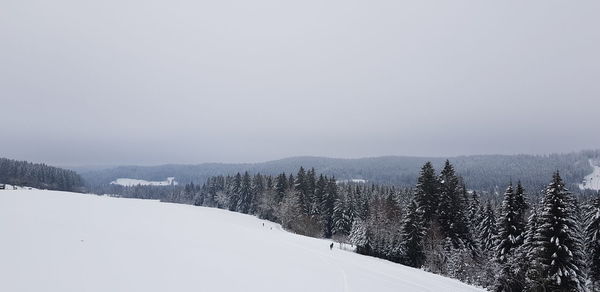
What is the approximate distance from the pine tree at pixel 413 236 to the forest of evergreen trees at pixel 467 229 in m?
0.12

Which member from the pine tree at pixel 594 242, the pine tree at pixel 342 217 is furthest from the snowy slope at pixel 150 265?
the pine tree at pixel 342 217

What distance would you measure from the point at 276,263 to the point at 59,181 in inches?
7186

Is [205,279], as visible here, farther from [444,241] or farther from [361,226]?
[361,226]

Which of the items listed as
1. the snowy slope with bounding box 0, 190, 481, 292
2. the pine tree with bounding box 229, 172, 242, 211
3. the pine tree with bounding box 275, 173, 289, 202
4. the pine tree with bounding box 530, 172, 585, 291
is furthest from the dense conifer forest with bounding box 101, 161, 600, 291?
the pine tree with bounding box 229, 172, 242, 211

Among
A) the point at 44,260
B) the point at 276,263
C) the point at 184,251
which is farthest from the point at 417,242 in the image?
the point at 44,260

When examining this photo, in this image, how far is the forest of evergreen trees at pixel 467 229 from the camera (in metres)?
27.0

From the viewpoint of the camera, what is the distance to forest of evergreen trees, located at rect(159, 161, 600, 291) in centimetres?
2705

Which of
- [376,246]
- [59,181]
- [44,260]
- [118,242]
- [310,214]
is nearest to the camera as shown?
[44,260]

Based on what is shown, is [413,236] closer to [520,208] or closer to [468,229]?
[468,229]

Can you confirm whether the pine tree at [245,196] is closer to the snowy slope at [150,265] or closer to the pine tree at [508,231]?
the pine tree at [508,231]

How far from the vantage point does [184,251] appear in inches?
771

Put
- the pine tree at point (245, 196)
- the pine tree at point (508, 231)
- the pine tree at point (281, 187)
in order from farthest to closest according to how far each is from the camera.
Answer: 1. the pine tree at point (245, 196)
2. the pine tree at point (281, 187)
3. the pine tree at point (508, 231)

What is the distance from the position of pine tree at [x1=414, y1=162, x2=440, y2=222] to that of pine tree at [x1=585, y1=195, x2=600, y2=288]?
15.3 m

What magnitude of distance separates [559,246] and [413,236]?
1846 cm
